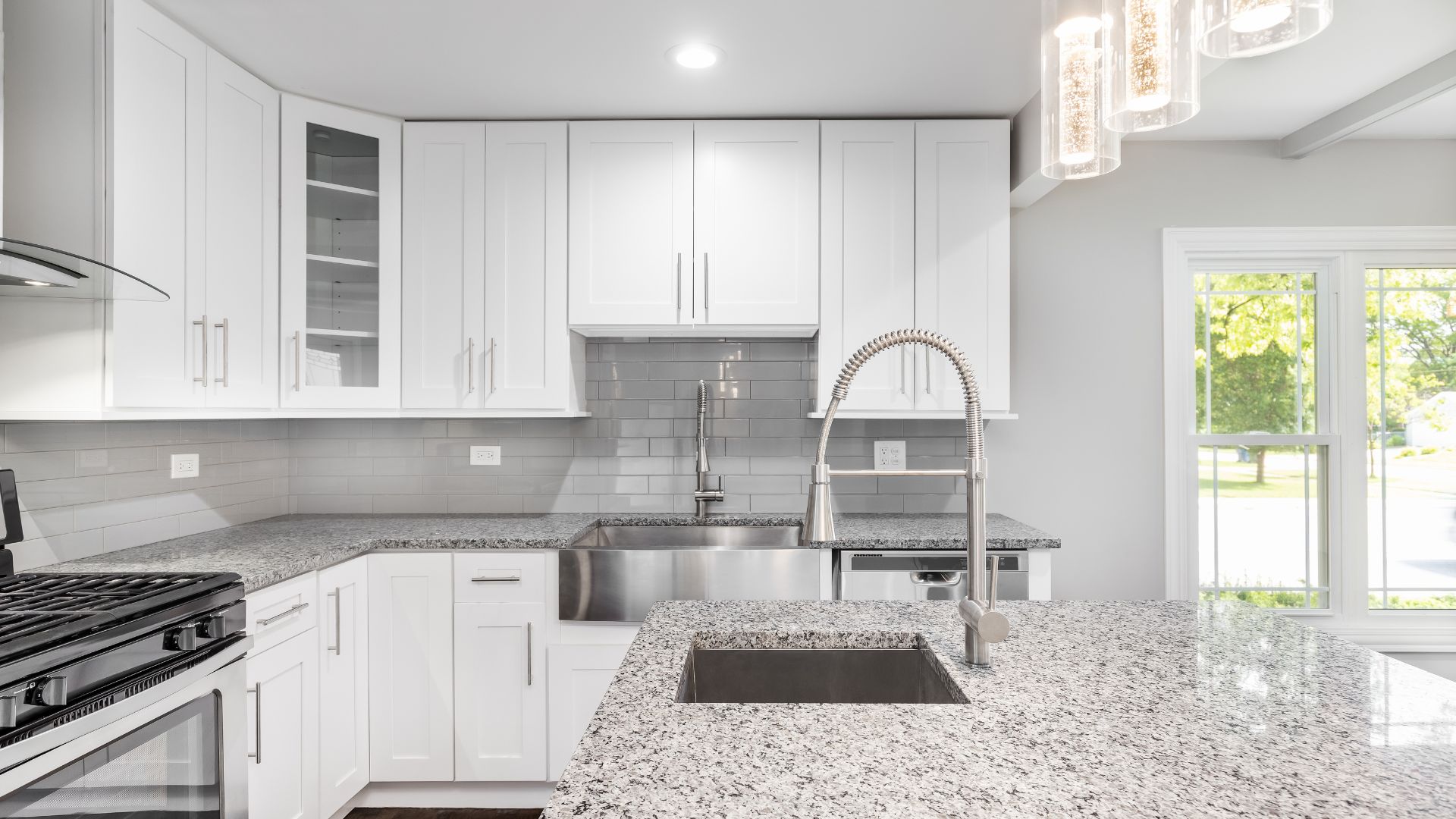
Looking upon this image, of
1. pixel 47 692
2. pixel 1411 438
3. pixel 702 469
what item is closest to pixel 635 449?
pixel 702 469

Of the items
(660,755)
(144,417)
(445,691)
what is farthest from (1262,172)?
(144,417)

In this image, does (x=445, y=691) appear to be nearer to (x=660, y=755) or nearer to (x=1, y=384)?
(x=1, y=384)

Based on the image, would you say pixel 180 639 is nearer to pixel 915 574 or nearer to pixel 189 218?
pixel 189 218

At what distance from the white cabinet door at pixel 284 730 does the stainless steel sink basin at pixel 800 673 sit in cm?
131

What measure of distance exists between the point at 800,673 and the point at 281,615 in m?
1.49

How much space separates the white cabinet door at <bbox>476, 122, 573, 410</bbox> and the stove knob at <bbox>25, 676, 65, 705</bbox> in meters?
1.56

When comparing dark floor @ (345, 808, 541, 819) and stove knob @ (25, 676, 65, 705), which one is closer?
stove knob @ (25, 676, 65, 705)

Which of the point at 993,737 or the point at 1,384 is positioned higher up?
the point at 1,384

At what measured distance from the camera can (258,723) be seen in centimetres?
186

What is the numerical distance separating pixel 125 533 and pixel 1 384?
0.61 metres

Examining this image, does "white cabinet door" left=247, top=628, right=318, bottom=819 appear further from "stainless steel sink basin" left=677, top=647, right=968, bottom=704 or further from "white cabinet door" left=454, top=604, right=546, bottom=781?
"stainless steel sink basin" left=677, top=647, right=968, bottom=704

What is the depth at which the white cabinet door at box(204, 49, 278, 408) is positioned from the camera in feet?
6.86

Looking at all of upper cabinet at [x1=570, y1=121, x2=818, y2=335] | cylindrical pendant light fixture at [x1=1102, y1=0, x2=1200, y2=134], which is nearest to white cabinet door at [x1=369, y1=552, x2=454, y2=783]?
upper cabinet at [x1=570, y1=121, x2=818, y2=335]

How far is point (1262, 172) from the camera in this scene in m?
2.97
